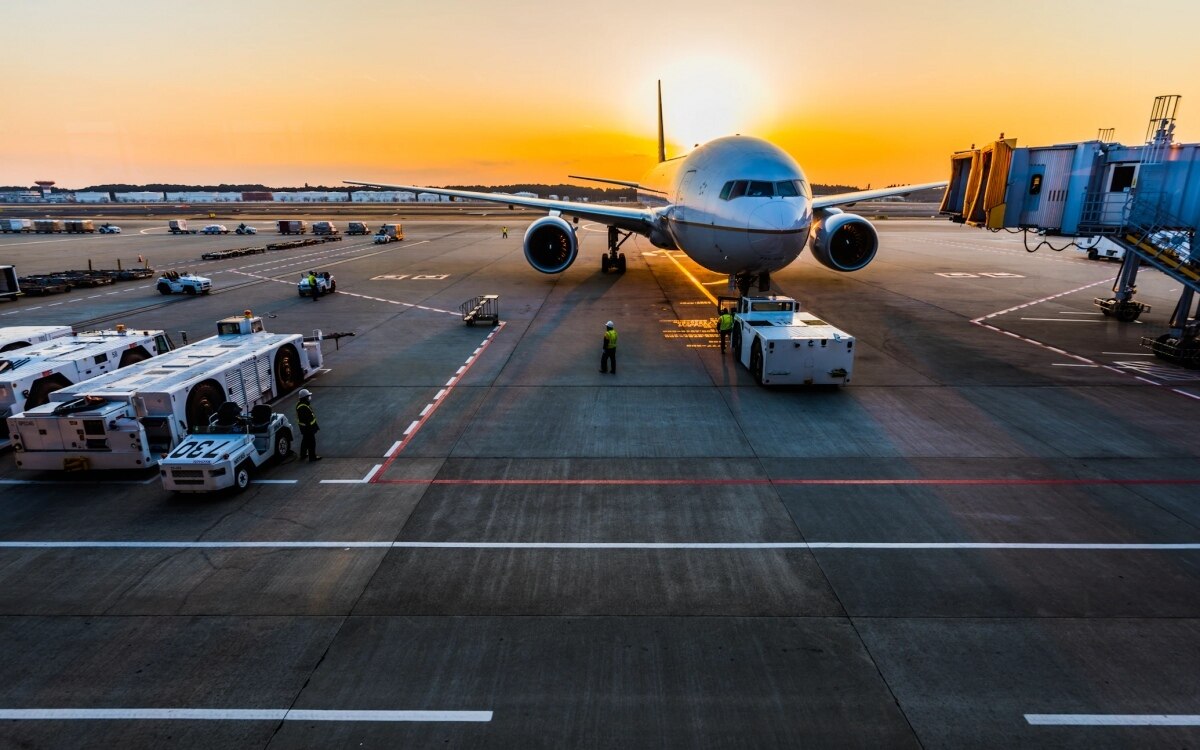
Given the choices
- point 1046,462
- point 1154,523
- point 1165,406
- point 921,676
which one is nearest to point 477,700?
point 921,676

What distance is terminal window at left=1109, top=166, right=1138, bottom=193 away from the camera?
23516mm

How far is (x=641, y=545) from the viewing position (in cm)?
1018

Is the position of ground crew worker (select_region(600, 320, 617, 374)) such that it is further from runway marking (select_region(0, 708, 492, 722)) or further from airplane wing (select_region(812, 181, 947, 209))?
airplane wing (select_region(812, 181, 947, 209))

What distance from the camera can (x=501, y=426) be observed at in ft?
51.1

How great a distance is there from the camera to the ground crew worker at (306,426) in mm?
13039

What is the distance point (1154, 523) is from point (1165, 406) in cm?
877

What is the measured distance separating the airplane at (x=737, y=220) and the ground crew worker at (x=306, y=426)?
1690 cm

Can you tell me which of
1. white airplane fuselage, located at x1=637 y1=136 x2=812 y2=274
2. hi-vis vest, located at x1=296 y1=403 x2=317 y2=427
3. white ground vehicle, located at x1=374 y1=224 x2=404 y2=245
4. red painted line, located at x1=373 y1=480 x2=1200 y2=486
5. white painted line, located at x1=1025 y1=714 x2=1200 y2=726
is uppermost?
white airplane fuselage, located at x1=637 y1=136 x2=812 y2=274

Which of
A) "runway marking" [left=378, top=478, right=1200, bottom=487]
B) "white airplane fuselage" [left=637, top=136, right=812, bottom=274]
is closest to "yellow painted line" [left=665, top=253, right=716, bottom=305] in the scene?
"white airplane fuselage" [left=637, top=136, right=812, bottom=274]

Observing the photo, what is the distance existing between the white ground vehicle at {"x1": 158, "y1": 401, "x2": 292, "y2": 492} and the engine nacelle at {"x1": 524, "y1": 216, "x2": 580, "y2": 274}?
2091 centimetres

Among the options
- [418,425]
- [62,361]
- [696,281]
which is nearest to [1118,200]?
[696,281]

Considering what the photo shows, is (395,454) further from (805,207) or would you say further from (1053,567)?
(805,207)

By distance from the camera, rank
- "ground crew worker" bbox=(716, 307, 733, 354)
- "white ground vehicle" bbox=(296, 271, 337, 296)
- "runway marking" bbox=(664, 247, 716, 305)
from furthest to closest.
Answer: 1. "white ground vehicle" bbox=(296, 271, 337, 296)
2. "runway marking" bbox=(664, 247, 716, 305)
3. "ground crew worker" bbox=(716, 307, 733, 354)

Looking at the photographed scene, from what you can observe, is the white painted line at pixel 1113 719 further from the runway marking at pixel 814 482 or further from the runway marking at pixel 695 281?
the runway marking at pixel 695 281
